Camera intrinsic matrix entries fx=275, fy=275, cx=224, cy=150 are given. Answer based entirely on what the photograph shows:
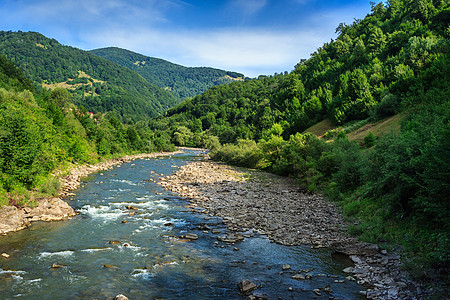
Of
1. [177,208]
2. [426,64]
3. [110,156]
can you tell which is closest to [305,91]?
[426,64]

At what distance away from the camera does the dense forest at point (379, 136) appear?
39.3 ft

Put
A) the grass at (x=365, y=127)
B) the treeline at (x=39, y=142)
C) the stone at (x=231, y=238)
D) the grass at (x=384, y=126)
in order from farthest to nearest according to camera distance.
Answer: the grass at (x=365, y=127)
the grass at (x=384, y=126)
the treeline at (x=39, y=142)
the stone at (x=231, y=238)

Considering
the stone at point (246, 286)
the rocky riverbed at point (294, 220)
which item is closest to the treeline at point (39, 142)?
the rocky riverbed at point (294, 220)

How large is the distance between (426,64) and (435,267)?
54.6m

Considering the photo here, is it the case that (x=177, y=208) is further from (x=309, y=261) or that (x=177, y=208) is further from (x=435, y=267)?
(x=435, y=267)

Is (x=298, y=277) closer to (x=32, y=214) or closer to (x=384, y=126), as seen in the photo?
(x=32, y=214)

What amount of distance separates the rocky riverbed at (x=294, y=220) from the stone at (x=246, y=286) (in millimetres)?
4088

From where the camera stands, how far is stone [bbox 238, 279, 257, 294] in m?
10.5

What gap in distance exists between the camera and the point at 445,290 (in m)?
8.99

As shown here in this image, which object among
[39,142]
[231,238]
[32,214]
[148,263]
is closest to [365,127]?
[231,238]

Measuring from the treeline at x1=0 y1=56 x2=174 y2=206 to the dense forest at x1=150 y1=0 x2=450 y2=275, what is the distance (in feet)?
76.2

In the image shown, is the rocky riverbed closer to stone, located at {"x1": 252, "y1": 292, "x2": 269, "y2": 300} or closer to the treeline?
stone, located at {"x1": 252, "y1": 292, "x2": 269, "y2": 300}

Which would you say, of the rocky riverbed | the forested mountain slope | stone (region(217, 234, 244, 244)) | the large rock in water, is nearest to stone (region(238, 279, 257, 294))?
the rocky riverbed

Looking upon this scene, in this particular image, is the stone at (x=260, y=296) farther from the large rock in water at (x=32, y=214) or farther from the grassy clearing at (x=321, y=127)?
the grassy clearing at (x=321, y=127)
